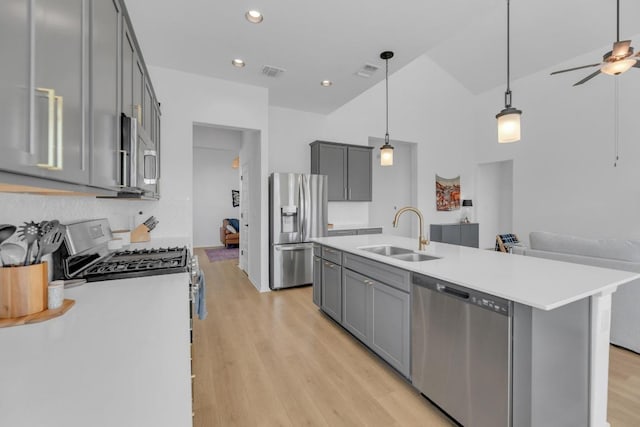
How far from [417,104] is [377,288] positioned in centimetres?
620

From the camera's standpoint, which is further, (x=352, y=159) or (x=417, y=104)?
(x=417, y=104)

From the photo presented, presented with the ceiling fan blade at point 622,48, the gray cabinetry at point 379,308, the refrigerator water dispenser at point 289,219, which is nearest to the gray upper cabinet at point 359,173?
the refrigerator water dispenser at point 289,219

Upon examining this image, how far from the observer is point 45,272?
121 centimetres

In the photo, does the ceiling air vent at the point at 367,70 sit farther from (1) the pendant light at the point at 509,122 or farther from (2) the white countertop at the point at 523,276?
(2) the white countertop at the point at 523,276

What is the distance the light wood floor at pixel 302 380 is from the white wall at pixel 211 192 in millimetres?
5734

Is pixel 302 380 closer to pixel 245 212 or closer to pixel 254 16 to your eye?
pixel 254 16

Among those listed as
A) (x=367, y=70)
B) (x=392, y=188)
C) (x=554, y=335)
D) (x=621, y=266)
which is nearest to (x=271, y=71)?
(x=367, y=70)

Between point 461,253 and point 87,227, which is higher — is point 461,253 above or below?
below

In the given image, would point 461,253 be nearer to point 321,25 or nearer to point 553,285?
point 553,285

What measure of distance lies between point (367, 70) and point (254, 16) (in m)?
1.68

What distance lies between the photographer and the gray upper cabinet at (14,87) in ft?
1.74

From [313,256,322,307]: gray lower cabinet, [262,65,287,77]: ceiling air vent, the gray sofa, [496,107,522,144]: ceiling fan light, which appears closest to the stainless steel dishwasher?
[496,107,522,144]: ceiling fan light

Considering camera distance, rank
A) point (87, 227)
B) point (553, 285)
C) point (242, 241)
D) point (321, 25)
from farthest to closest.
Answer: point (242, 241)
point (321, 25)
point (87, 227)
point (553, 285)

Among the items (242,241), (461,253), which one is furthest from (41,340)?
(242,241)
